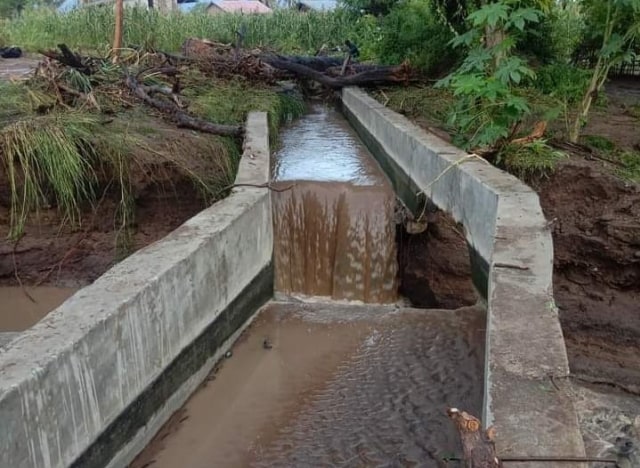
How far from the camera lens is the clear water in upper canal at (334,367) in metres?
3.77

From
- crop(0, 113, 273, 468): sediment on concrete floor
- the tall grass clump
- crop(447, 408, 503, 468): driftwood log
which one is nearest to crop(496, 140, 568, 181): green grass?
crop(0, 113, 273, 468): sediment on concrete floor

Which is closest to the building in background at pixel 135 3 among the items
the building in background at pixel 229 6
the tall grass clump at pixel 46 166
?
the building in background at pixel 229 6

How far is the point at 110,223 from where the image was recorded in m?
6.55

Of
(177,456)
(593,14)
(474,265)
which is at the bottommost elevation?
(177,456)

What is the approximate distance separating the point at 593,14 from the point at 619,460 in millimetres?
5394

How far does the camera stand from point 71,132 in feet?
20.5

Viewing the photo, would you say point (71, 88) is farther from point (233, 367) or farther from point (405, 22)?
point (405, 22)

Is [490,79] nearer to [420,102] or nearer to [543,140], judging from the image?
[543,140]

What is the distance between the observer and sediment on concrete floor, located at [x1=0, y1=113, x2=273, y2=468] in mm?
2789

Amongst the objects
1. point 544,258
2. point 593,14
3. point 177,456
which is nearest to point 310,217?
point 544,258

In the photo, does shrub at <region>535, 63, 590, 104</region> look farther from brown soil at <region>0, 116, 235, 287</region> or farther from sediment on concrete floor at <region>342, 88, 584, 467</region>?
brown soil at <region>0, 116, 235, 287</region>

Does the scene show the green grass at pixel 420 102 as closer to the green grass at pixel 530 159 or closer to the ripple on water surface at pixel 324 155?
the ripple on water surface at pixel 324 155

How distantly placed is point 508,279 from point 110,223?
4216 millimetres

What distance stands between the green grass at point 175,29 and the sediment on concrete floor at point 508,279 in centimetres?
1193
